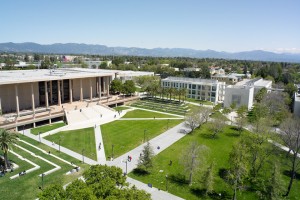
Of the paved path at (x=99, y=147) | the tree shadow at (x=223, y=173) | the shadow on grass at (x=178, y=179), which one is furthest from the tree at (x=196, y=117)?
the shadow on grass at (x=178, y=179)

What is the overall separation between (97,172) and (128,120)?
38.6 m

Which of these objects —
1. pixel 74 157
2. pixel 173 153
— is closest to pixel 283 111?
pixel 173 153

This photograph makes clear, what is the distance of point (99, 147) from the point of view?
42.3 metres

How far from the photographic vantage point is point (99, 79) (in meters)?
78.3

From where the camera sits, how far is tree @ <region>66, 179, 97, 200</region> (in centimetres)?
1766

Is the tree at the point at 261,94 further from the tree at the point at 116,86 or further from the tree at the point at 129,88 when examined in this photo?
the tree at the point at 116,86

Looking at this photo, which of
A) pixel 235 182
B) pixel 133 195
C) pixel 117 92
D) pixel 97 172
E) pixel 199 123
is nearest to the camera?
pixel 133 195

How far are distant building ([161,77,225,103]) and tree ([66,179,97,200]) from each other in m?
69.1

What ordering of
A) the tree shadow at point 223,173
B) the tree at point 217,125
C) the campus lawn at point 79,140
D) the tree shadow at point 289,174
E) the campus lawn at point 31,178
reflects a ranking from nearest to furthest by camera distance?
1. the campus lawn at point 31,178
2. the tree shadow at point 223,173
3. the tree shadow at point 289,174
4. the campus lawn at point 79,140
5. the tree at point 217,125

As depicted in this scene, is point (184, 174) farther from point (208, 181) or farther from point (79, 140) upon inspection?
point (79, 140)

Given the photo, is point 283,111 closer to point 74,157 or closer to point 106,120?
point 106,120

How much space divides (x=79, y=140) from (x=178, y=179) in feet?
71.3

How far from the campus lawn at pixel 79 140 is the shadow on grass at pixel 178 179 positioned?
12.8m

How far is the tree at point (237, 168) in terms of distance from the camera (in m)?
28.8
